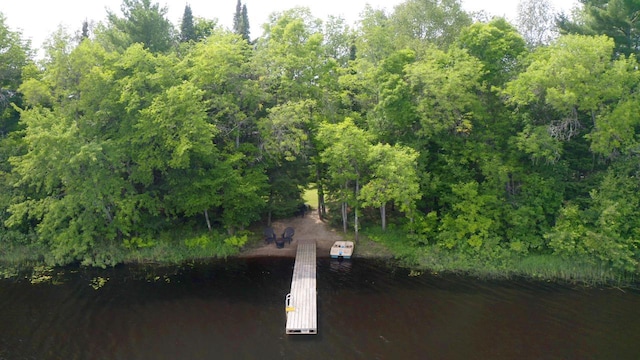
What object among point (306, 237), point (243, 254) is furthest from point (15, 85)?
point (306, 237)

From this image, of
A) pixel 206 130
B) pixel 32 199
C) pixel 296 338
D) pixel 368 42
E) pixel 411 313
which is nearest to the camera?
pixel 296 338

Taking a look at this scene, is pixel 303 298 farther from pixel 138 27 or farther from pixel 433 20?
pixel 433 20

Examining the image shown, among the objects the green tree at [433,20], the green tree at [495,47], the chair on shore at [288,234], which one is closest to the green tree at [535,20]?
the green tree at [433,20]

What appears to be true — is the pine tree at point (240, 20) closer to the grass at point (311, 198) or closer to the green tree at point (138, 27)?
the green tree at point (138, 27)

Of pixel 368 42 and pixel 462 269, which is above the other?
pixel 368 42

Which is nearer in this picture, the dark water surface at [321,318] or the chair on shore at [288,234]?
the dark water surface at [321,318]

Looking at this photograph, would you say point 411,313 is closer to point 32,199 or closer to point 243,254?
point 243,254

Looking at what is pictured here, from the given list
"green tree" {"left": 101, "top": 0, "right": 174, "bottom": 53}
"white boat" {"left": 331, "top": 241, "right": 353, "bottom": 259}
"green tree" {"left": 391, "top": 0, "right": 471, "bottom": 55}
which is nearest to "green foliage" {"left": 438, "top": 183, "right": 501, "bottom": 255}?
"white boat" {"left": 331, "top": 241, "right": 353, "bottom": 259}
